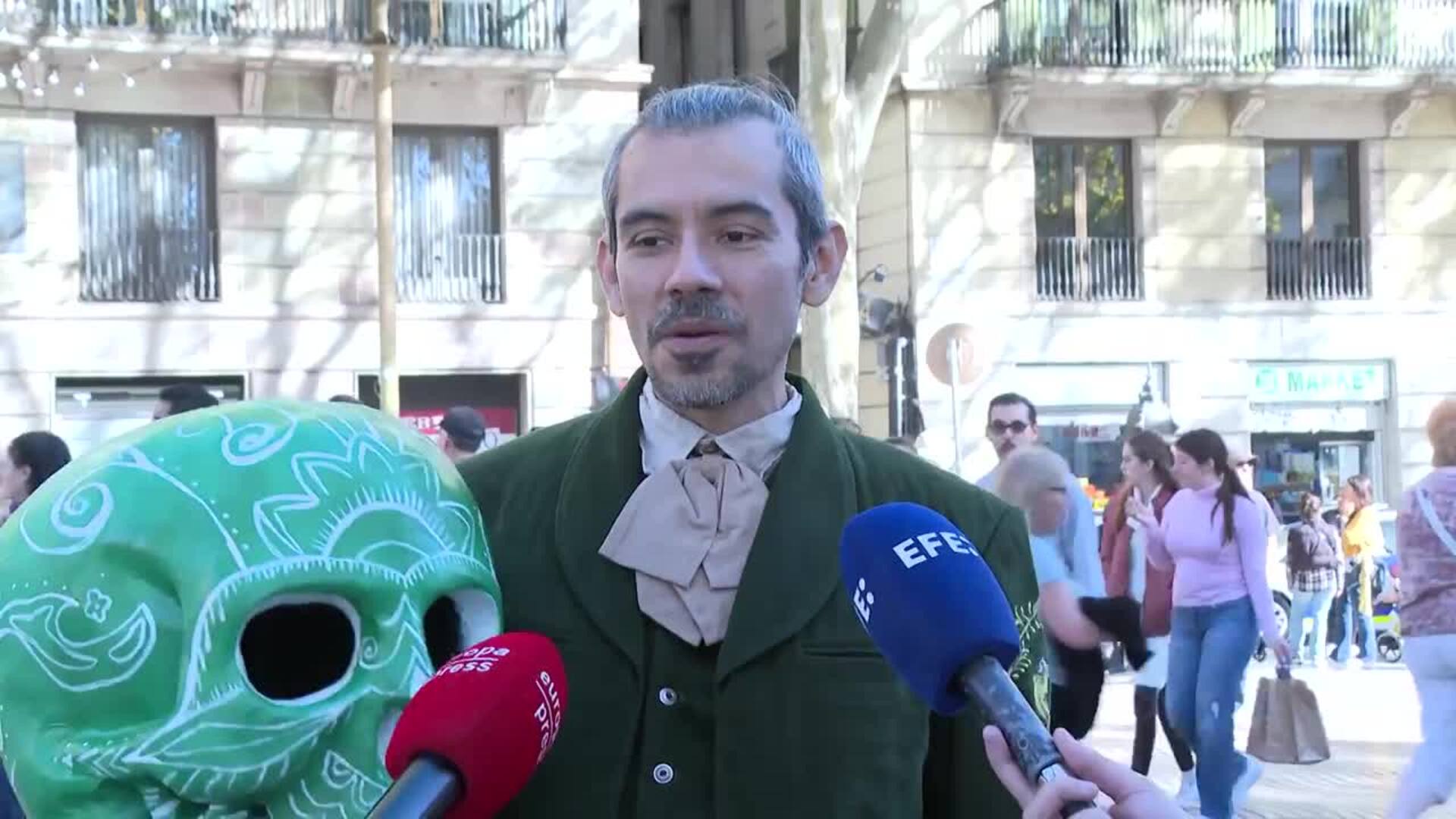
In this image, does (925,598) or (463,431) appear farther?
(463,431)

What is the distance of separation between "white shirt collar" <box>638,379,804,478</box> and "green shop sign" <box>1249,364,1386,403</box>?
1969 cm

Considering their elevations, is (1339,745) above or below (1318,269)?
below

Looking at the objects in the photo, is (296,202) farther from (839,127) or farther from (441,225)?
(839,127)

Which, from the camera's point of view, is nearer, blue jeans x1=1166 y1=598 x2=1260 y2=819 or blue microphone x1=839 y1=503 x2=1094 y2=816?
blue microphone x1=839 y1=503 x2=1094 y2=816

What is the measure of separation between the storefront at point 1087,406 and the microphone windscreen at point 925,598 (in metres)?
18.9

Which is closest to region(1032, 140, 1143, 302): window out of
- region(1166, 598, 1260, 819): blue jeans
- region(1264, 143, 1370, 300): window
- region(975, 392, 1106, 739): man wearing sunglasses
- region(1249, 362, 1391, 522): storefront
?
region(1264, 143, 1370, 300): window

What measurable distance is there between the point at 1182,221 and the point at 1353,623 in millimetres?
6965

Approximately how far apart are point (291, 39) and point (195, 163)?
1621 millimetres

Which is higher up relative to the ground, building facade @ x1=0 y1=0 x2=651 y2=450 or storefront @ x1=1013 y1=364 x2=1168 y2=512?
building facade @ x1=0 y1=0 x2=651 y2=450

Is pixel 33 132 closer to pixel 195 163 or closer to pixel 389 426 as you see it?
Result: pixel 195 163

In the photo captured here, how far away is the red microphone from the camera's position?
1379mm

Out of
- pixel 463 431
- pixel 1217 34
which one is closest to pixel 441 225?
pixel 1217 34

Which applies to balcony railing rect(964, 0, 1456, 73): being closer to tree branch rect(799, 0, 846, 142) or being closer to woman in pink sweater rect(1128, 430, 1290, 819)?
tree branch rect(799, 0, 846, 142)

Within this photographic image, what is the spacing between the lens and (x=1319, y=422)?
21.2 meters
